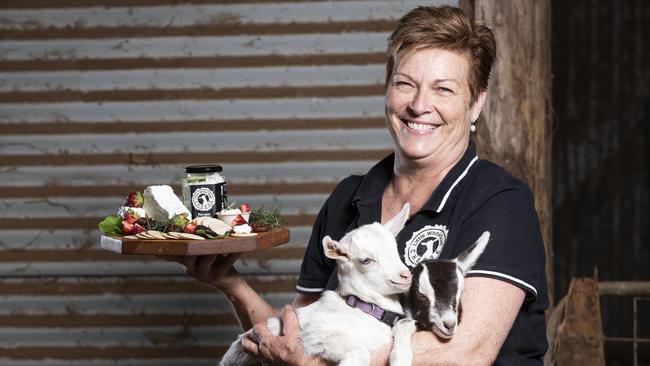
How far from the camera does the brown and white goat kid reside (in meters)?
2.25

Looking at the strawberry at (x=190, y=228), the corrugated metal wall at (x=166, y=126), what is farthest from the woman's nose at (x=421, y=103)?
the corrugated metal wall at (x=166, y=126)

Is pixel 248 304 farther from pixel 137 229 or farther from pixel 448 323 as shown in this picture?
pixel 448 323

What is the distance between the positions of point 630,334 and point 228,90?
5283 mm

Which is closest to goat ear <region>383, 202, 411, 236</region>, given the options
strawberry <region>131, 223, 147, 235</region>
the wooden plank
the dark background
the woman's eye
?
the woman's eye

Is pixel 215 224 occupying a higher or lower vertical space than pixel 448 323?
higher

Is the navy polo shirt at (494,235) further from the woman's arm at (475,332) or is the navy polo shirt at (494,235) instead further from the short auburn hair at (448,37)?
the short auburn hair at (448,37)

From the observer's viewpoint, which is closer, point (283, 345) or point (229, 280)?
point (283, 345)

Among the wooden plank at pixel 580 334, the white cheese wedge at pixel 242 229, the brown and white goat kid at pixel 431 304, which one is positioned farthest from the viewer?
the wooden plank at pixel 580 334

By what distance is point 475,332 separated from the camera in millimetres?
2348

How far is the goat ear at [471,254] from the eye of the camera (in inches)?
92.4

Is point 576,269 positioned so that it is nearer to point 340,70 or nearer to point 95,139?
point 340,70

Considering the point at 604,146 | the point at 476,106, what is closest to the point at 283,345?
the point at 476,106

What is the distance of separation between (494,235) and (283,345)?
0.62 m

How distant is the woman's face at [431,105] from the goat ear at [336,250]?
474 millimetres
